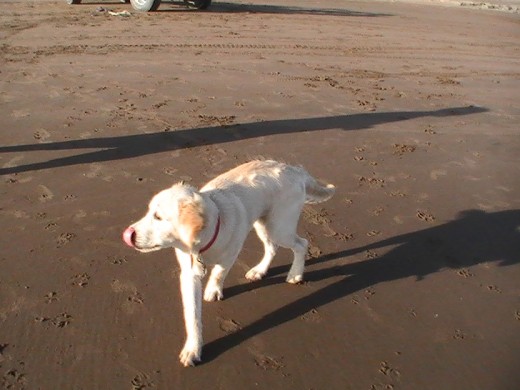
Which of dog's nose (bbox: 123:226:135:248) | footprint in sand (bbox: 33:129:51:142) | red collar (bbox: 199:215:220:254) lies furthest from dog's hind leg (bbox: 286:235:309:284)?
footprint in sand (bbox: 33:129:51:142)

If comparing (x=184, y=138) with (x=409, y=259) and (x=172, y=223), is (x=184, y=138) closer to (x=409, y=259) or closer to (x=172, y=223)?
(x=409, y=259)

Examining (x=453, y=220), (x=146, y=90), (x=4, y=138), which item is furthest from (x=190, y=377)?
(x=146, y=90)

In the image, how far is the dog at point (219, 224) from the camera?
10.7ft

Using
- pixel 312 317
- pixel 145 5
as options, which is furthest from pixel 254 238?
pixel 145 5

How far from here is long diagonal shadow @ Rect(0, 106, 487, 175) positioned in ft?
21.0

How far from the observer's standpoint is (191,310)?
11.6 ft

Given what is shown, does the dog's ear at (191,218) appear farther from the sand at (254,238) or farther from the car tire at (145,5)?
the car tire at (145,5)

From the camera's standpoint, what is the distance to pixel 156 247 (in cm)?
336

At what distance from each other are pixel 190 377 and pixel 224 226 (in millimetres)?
1078

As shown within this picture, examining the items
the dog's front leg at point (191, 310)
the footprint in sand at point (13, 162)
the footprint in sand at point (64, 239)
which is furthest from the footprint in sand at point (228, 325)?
the footprint in sand at point (13, 162)

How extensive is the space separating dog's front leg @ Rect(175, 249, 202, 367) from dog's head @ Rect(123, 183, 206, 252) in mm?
214

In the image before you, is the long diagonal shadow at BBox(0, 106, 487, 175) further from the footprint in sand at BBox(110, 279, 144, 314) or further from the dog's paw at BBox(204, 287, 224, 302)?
the dog's paw at BBox(204, 287, 224, 302)

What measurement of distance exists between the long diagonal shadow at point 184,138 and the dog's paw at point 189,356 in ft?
11.7

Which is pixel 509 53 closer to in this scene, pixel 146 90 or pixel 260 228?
pixel 146 90
